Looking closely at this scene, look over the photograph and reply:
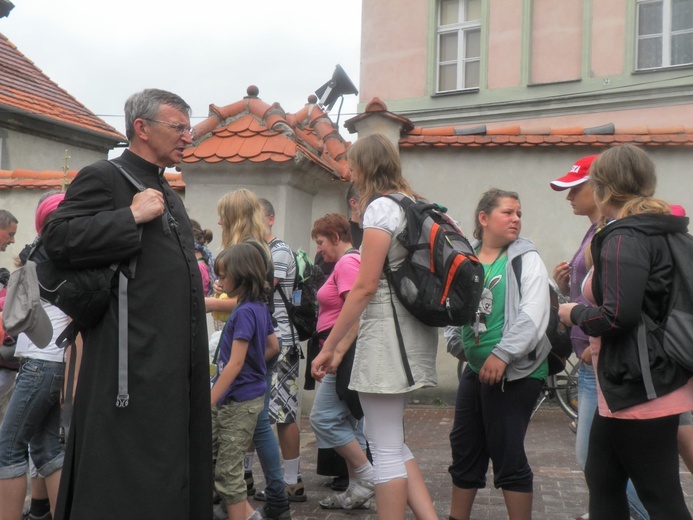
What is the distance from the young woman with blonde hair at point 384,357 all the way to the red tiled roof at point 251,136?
3.99 meters

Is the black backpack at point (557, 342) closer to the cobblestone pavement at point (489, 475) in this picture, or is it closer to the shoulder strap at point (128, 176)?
the cobblestone pavement at point (489, 475)

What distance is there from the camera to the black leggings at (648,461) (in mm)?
3271

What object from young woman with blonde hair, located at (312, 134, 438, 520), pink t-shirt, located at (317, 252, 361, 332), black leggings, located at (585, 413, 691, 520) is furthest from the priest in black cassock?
pink t-shirt, located at (317, 252, 361, 332)

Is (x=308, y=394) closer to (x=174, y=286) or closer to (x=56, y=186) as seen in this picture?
(x=56, y=186)

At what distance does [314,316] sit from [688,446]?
2.60 meters

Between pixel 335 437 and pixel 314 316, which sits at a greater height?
pixel 314 316

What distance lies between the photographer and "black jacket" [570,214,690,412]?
3291mm

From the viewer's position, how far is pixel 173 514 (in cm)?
317

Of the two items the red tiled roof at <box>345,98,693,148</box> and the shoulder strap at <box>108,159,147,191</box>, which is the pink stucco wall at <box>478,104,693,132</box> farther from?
the shoulder strap at <box>108,159,147,191</box>

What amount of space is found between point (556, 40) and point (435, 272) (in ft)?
52.9

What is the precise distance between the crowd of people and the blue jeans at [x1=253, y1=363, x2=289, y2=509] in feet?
0.04

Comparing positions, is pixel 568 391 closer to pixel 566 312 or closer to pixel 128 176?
pixel 566 312

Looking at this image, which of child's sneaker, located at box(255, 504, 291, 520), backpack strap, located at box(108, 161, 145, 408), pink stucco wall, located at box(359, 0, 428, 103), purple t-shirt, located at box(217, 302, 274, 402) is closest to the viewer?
backpack strap, located at box(108, 161, 145, 408)

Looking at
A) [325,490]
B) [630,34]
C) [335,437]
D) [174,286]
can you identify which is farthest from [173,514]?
[630,34]
